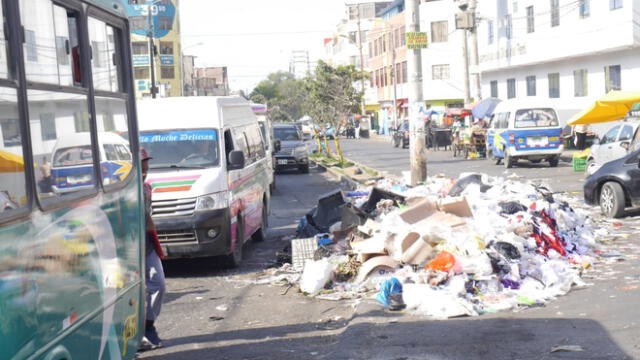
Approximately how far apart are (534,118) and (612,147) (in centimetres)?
745

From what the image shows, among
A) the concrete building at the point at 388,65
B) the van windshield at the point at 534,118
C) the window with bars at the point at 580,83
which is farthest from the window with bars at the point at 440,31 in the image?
the van windshield at the point at 534,118

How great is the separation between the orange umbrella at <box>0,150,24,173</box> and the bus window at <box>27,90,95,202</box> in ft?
0.58

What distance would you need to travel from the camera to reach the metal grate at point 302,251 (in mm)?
10352

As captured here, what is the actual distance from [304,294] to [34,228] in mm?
5724

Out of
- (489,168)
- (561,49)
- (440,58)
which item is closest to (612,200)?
(489,168)

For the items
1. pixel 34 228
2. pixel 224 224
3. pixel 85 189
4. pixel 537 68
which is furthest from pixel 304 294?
pixel 537 68

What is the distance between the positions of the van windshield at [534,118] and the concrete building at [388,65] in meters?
38.4

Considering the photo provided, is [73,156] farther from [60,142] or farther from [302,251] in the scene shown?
[302,251]

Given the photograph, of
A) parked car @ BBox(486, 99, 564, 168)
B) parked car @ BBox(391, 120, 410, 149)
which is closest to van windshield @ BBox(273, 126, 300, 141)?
parked car @ BBox(486, 99, 564, 168)

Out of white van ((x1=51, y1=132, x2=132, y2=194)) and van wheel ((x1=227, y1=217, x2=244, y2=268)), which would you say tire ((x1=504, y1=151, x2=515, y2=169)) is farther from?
white van ((x1=51, y1=132, x2=132, y2=194))

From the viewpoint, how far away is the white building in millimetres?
30922

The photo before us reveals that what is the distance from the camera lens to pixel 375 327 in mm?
7359

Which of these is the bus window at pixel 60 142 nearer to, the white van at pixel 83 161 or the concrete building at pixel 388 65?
the white van at pixel 83 161

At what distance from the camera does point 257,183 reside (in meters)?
13.1
